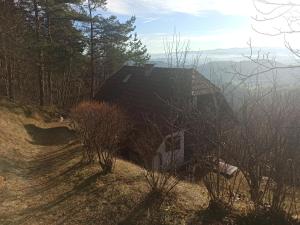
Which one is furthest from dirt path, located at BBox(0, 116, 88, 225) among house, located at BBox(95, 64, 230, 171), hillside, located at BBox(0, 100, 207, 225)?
house, located at BBox(95, 64, 230, 171)

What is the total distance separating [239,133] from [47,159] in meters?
10.1

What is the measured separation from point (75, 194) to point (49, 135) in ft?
40.5

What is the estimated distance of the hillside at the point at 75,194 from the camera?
25.2 ft

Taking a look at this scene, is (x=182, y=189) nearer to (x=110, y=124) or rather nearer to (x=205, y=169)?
(x=205, y=169)

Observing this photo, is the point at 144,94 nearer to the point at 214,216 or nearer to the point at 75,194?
the point at 75,194

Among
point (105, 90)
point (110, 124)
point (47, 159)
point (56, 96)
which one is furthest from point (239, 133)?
point (56, 96)

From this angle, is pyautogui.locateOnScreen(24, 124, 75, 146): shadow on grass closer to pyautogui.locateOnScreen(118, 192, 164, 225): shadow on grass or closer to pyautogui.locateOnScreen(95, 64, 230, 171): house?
pyautogui.locateOnScreen(95, 64, 230, 171): house

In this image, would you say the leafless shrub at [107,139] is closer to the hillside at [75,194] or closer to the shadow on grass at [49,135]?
the hillside at [75,194]

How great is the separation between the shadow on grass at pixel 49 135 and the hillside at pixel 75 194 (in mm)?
3374

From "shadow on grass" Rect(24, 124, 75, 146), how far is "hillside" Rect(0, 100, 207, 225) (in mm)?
3374

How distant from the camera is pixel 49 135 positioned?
69.4ft

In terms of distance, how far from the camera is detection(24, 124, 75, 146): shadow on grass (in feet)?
62.4

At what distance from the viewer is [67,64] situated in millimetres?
30375

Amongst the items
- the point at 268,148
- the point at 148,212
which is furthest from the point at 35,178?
the point at 268,148
